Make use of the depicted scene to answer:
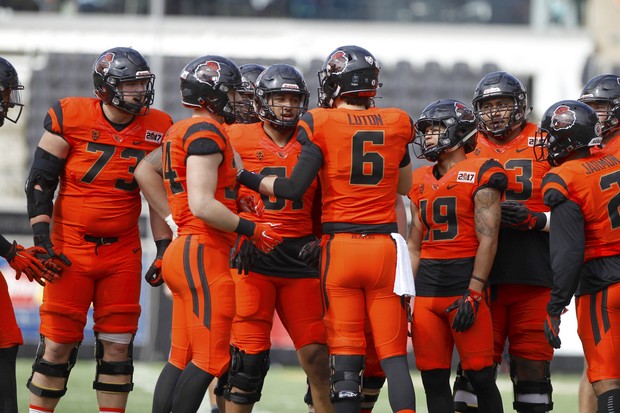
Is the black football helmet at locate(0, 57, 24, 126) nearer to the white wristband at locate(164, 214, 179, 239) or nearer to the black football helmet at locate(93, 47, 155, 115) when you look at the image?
the black football helmet at locate(93, 47, 155, 115)

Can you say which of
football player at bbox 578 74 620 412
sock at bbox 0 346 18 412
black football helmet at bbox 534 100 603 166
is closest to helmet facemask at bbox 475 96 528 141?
football player at bbox 578 74 620 412

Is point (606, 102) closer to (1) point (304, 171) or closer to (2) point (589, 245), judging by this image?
(2) point (589, 245)

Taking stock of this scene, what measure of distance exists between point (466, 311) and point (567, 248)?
0.75m

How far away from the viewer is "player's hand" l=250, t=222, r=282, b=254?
6074 millimetres

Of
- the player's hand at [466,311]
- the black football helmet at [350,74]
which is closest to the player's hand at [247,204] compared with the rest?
the black football helmet at [350,74]

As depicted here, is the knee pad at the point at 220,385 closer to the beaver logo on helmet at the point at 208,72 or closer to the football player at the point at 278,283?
the football player at the point at 278,283

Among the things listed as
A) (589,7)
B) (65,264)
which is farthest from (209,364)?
(589,7)

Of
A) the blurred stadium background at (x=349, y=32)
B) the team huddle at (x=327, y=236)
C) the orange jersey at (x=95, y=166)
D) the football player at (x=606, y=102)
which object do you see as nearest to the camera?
the team huddle at (x=327, y=236)

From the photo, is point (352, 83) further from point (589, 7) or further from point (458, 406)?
point (589, 7)

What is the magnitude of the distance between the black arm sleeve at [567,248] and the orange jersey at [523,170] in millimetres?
984

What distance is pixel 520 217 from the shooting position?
21.9 ft

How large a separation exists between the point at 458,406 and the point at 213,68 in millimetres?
2734

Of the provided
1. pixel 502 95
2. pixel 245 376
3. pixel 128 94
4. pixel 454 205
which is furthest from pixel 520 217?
pixel 128 94

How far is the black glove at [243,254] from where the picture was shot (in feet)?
20.9
